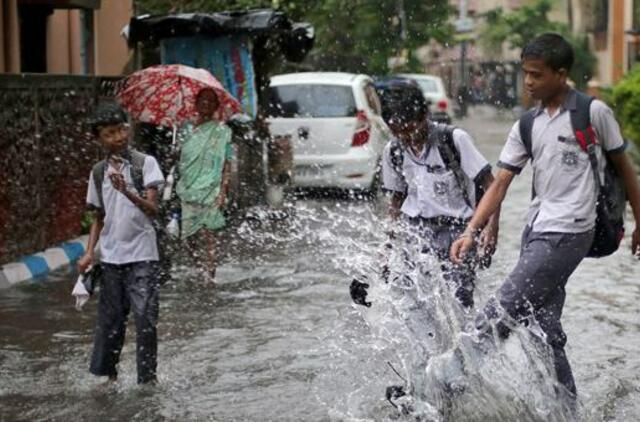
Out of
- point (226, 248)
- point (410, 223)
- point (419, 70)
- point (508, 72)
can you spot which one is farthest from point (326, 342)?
point (508, 72)

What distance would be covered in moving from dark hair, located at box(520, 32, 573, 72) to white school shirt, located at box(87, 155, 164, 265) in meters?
2.28

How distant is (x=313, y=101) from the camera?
752 inches

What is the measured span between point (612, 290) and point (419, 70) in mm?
34742

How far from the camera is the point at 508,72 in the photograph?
203ft

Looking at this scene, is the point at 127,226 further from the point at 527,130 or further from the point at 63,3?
the point at 63,3

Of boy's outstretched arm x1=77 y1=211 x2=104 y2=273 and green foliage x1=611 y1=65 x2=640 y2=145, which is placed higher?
green foliage x1=611 y1=65 x2=640 y2=145

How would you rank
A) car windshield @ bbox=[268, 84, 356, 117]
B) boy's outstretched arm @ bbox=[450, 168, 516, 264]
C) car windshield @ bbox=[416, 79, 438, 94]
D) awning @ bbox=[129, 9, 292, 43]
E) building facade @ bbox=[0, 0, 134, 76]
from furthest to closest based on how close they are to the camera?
car windshield @ bbox=[416, 79, 438, 94]
car windshield @ bbox=[268, 84, 356, 117]
awning @ bbox=[129, 9, 292, 43]
building facade @ bbox=[0, 0, 134, 76]
boy's outstretched arm @ bbox=[450, 168, 516, 264]

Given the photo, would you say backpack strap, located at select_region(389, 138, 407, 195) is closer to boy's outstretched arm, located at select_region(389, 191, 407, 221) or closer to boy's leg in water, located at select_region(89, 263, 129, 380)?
boy's outstretched arm, located at select_region(389, 191, 407, 221)

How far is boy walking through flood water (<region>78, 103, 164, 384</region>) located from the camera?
721 centimetres

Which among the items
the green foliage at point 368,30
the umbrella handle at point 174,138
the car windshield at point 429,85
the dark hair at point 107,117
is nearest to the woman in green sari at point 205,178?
the umbrella handle at point 174,138

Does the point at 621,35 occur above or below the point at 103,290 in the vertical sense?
above

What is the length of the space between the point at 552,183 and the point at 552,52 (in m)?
0.57

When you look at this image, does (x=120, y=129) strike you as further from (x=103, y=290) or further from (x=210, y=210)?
(x=210, y=210)

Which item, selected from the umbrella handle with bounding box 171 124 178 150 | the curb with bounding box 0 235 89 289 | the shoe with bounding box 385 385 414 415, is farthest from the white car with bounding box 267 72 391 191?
the shoe with bounding box 385 385 414 415
